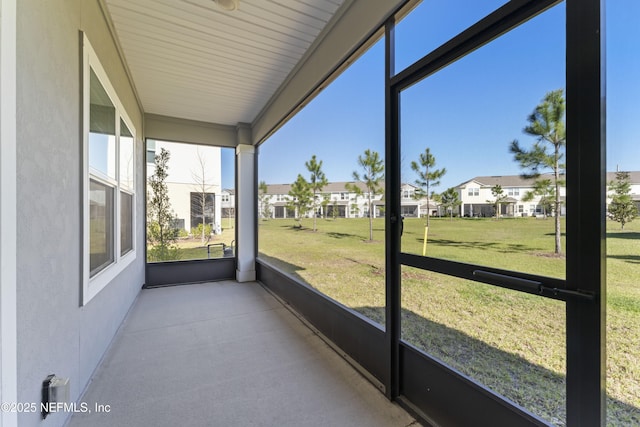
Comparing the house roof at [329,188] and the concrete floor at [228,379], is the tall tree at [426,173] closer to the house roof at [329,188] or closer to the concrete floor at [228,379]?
the house roof at [329,188]

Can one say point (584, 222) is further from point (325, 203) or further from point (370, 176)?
point (325, 203)

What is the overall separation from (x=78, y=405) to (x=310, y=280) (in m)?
2.46

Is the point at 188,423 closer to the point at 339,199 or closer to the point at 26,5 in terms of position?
the point at 26,5

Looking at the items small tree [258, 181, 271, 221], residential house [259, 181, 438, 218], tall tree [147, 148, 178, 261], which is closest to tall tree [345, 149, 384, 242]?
residential house [259, 181, 438, 218]

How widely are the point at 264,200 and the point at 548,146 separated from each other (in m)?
4.58

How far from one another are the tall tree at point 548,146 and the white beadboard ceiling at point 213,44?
172cm

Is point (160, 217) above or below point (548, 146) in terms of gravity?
below

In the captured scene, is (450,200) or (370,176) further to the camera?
(370,176)

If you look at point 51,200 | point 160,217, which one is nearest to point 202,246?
point 160,217

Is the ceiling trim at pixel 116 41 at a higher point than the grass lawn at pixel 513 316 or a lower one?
higher

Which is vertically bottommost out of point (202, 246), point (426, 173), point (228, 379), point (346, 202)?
point (228, 379)

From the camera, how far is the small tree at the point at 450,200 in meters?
1.63

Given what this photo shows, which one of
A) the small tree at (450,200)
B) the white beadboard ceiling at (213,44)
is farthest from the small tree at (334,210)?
the small tree at (450,200)

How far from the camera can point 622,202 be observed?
3.19 ft
